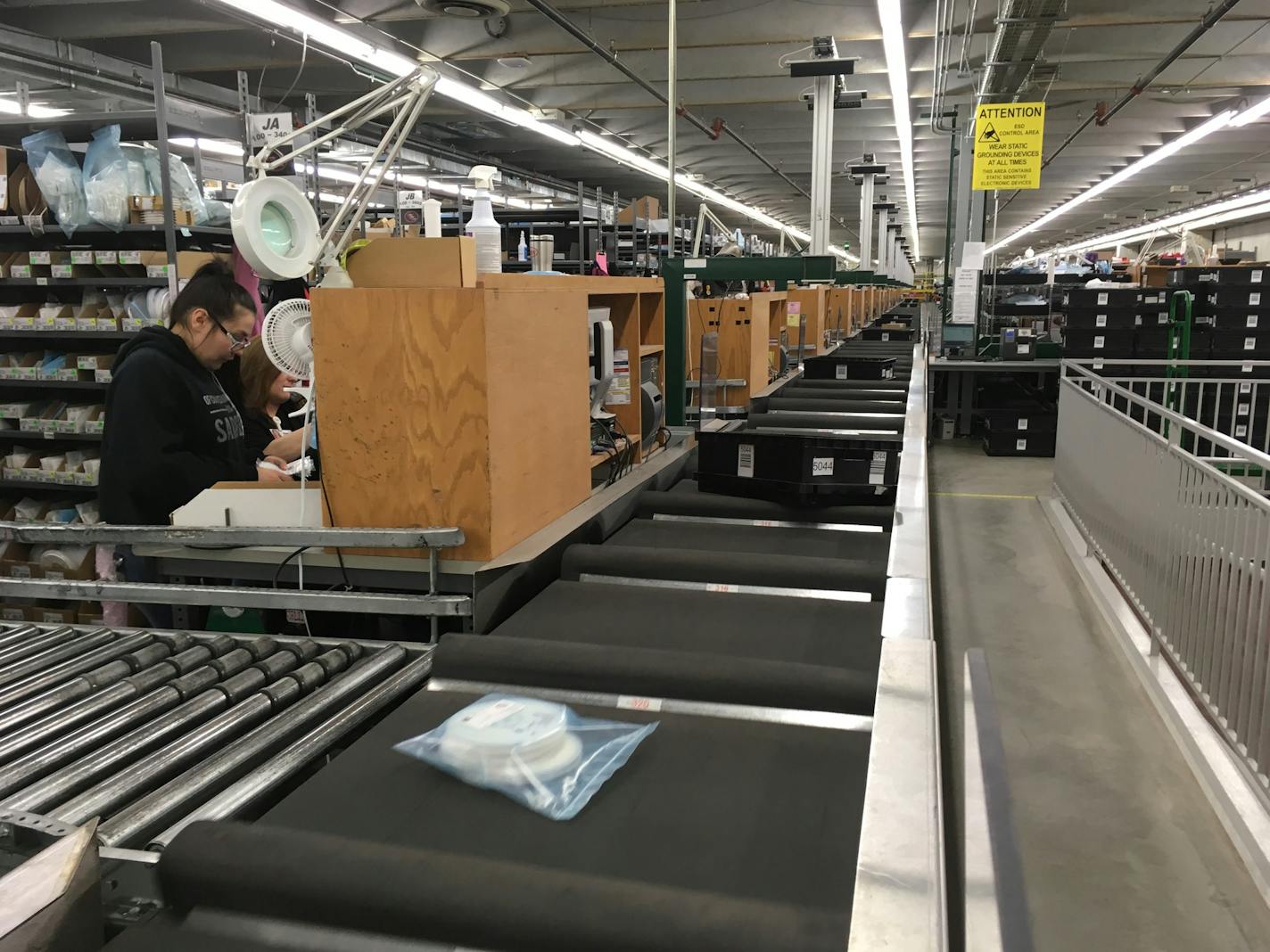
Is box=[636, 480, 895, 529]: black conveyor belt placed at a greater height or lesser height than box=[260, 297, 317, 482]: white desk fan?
lesser

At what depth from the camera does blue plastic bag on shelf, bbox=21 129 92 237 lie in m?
4.39

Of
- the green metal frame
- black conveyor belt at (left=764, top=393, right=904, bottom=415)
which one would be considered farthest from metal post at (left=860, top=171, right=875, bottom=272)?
the green metal frame

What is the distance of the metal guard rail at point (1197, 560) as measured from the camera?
286cm

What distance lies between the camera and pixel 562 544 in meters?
2.30

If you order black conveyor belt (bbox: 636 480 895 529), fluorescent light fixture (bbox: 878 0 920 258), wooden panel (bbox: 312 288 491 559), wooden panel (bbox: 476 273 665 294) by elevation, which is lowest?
black conveyor belt (bbox: 636 480 895 529)

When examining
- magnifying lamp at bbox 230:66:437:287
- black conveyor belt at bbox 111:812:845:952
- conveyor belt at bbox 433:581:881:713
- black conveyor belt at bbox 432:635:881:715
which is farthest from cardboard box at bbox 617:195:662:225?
black conveyor belt at bbox 111:812:845:952

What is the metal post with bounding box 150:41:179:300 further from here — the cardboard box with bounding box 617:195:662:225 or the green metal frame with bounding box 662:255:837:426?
the cardboard box with bounding box 617:195:662:225

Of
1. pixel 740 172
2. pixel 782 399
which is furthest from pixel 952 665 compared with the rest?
pixel 740 172

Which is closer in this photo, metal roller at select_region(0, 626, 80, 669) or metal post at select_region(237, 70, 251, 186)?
metal roller at select_region(0, 626, 80, 669)

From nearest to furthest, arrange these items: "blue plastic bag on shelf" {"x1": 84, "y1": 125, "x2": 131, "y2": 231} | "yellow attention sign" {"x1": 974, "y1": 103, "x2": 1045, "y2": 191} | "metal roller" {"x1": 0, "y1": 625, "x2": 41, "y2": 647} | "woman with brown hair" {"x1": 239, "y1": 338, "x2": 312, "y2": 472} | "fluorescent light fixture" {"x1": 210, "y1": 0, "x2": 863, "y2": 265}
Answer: "metal roller" {"x1": 0, "y1": 625, "x2": 41, "y2": 647}, "woman with brown hair" {"x1": 239, "y1": 338, "x2": 312, "y2": 472}, "blue plastic bag on shelf" {"x1": 84, "y1": 125, "x2": 131, "y2": 231}, "fluorescent light fixture" {"x1": 210, "y1": 0, "x2": 863, "y2": 265}, "yellow attention sign" {"x1": 974, "y1": 103, "x2": 1045, "y2": 191}

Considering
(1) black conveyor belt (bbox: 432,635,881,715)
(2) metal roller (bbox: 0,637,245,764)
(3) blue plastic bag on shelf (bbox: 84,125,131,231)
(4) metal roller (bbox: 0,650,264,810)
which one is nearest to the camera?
(4) metal roller (bbox: 0,650,264,810)

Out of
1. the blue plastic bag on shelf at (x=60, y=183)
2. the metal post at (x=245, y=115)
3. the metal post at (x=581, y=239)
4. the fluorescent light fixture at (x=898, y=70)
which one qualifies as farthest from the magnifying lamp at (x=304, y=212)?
the metal post at (x=581, y=239)

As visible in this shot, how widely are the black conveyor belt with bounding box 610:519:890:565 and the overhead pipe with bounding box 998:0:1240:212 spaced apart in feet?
18.5

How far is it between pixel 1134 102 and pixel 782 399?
25.4 feet
